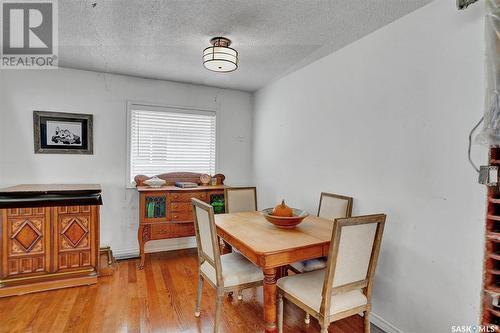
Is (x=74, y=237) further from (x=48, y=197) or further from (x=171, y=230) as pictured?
(x=171, y=230)

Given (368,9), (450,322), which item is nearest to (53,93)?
(368,9)

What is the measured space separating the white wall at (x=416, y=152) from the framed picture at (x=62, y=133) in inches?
113

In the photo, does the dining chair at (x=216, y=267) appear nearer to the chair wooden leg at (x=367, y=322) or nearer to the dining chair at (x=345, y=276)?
the dining chair at (x=345, y=276)

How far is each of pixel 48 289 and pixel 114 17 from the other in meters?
2.60

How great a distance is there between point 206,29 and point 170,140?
6.46ft

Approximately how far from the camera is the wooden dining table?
175 cm

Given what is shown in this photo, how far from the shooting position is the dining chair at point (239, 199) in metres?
3.08

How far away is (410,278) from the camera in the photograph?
1987 millimetres

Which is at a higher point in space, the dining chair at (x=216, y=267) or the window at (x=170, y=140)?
the window at (x=170, y=140)

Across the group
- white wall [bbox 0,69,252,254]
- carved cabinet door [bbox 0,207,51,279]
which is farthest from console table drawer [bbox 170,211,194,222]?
carved cabinet door [bbox 0,207,51,279]

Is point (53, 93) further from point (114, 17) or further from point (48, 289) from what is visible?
point (48, 289)

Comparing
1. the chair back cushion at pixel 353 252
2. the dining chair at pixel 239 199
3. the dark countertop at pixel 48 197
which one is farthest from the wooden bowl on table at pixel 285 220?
the dark countertop at pixel 48 197

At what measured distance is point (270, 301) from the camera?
179 cm
